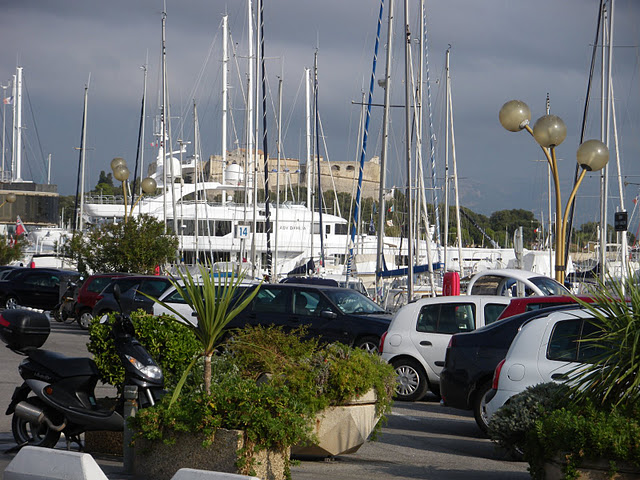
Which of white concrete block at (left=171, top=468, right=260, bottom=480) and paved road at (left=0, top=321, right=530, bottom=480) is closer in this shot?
white concrete block at (left=171, top=468, right=260, bottom=480)

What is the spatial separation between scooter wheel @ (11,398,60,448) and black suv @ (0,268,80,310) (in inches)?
898

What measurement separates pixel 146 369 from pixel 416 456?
3.16 m

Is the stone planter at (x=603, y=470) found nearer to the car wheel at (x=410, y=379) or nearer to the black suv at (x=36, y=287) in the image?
the car wheel at (x=410, y=379)

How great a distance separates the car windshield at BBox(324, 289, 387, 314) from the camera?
57.5ft

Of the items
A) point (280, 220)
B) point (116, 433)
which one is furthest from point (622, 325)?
point (280, 220)

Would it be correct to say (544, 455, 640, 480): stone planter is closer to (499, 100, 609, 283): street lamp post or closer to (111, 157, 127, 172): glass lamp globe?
(499, 100, 609, 283): street lamp post

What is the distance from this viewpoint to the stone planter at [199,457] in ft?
22.5

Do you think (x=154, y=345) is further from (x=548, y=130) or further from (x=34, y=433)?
(x=548, y=130)

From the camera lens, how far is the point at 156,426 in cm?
717

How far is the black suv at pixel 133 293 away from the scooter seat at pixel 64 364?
46.4ft

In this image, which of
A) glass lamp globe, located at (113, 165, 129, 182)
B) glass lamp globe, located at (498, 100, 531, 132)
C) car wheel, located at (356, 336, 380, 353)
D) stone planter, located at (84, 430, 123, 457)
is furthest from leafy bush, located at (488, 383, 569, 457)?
glass lamp globe, located at (113, 165, 129, 182)

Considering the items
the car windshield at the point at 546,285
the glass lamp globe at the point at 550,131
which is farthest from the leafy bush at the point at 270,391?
the car windshield at the point at 546,285

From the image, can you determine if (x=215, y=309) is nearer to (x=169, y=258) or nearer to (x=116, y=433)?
(x=116, y=433)

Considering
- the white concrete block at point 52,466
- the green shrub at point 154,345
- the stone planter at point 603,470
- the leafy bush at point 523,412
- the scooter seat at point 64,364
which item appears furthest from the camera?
the green shrub at point 154,345
